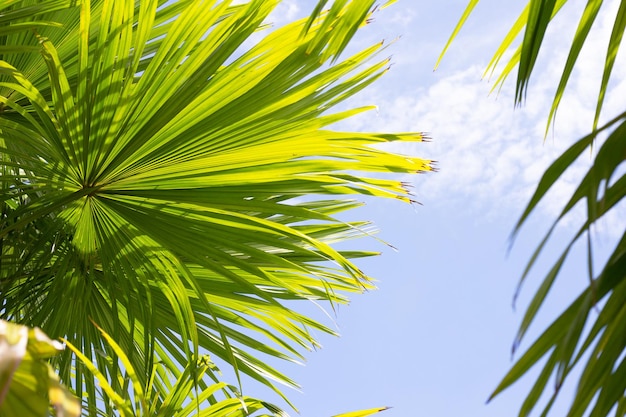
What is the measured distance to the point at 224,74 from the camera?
1.40 m

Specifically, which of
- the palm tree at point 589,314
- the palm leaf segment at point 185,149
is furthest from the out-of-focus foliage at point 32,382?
the palm leaf segment at point 185,149

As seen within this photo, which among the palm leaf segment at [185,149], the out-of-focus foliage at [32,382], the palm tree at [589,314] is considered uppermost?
the palm leaf segment at [185,149]

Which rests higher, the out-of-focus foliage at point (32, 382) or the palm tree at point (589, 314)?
the palm tree at point (589, 314)

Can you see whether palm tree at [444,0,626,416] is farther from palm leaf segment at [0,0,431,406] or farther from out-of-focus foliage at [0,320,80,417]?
palm leaf segment at [0,0,431,406]

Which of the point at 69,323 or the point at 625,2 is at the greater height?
the point at 625,2

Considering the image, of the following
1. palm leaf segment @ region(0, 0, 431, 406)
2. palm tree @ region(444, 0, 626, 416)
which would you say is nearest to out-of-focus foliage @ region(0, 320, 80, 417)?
palm tree @ region(444, 0, 626, 416)

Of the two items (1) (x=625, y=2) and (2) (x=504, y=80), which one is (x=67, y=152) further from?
(1) (x=625, y=2)

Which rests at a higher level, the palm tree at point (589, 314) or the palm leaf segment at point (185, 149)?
the palm leaf segment at point (185, 149)

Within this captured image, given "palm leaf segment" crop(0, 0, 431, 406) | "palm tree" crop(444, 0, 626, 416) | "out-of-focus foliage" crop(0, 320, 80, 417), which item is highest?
"palm leaf segment" crop(0, 0, 431, 406)

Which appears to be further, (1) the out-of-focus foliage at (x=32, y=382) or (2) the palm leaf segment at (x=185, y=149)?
(2) the palm leaf segment at (x=185, y=149)

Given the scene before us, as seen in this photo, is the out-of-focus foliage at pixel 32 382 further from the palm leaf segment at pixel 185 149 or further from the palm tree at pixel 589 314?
the palm leaf segment at pixel 185 149

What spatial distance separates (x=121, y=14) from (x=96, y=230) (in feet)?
1.57

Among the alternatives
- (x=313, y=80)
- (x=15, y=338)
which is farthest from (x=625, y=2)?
(x=313, y=80)

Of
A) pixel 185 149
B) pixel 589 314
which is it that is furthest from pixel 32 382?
pixel 185 149
